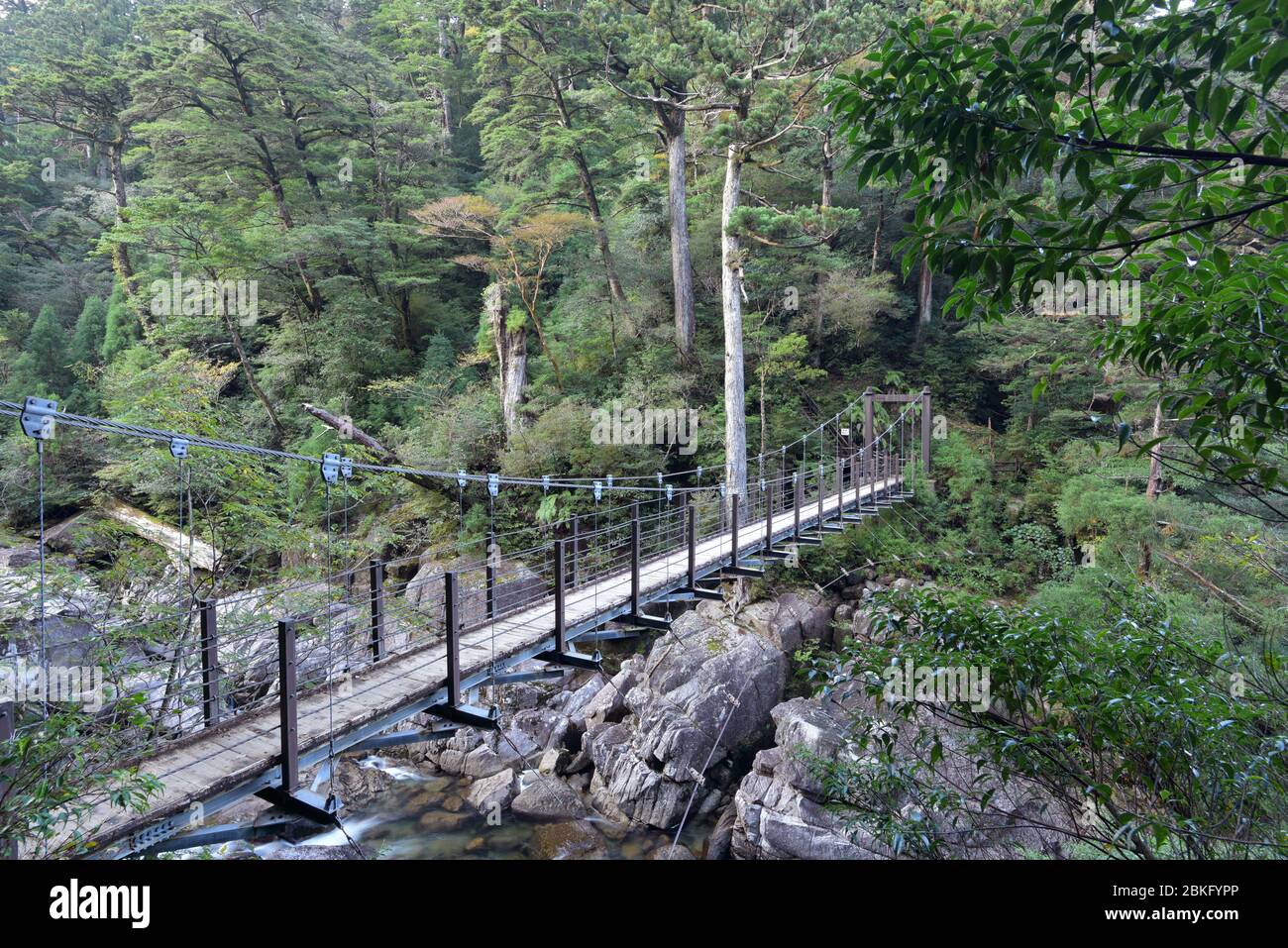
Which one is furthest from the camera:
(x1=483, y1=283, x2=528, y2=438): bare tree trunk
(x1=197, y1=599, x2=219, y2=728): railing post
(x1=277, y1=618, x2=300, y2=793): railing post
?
(x1=483, y1=283, x2=528, y2=438): bare tree trunk

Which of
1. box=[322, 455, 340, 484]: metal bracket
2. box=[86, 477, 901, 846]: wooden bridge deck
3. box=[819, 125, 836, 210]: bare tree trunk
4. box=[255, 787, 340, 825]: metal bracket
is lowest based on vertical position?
box=[255, 787, 340, 825]: metal bracket

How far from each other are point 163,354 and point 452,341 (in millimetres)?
4462

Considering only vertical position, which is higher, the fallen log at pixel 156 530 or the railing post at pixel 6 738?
the railing post at pixel 6 738

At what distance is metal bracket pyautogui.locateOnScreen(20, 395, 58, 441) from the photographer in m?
1.57

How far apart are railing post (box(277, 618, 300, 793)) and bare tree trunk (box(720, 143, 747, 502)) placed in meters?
5.24

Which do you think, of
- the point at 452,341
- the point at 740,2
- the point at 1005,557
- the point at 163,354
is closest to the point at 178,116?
the point at 163,354

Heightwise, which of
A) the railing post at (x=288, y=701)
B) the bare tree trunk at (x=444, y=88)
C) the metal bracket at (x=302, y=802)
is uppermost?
the bare tree trunk at (x=444, y=88)

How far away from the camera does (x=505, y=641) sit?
3164 mm

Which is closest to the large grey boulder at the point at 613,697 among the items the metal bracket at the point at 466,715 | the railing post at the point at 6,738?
the metal bracket at the point at 466,715

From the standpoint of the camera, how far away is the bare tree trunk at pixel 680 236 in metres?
8.07

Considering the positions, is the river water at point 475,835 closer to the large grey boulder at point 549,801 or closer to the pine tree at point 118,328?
the large grey boulder at point 549,801

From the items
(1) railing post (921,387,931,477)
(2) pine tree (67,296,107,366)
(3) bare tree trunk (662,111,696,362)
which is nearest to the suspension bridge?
(1) railing post (921,387,931,477)

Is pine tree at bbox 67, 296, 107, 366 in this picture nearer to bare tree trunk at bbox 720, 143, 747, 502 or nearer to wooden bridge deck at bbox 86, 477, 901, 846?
bare tree trunk at bbox 720, 143, 747, 502

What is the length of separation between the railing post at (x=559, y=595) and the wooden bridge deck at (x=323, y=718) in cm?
10
